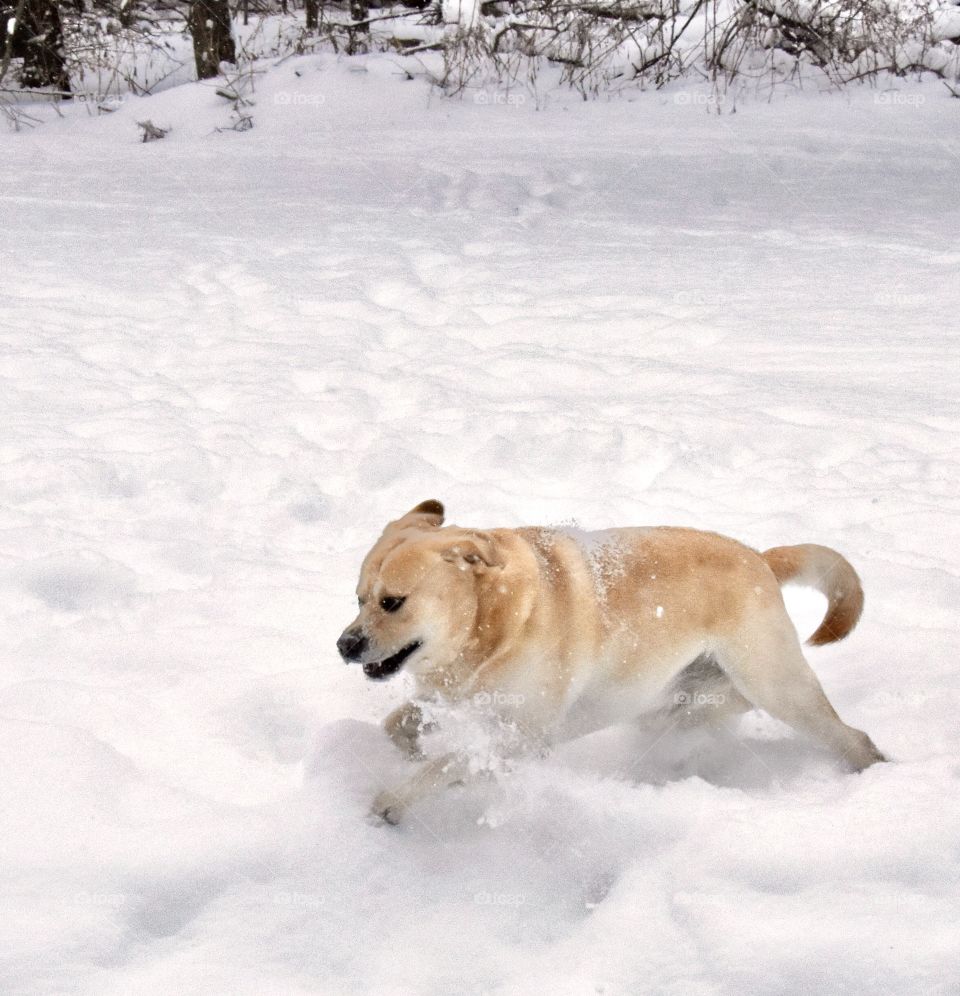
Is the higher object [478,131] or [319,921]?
[478,131]

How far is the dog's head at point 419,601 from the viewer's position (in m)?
2.62

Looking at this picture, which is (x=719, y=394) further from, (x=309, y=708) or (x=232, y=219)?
(x=232, y=219)

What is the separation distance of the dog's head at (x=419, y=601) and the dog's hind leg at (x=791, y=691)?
750 millimetres

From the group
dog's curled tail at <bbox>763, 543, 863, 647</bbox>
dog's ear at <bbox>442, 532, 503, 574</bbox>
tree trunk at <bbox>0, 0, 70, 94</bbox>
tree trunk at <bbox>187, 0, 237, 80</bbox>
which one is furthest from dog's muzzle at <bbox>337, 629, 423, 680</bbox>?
tree trunk at <bbox>0, 0, 70, 94</bbox>

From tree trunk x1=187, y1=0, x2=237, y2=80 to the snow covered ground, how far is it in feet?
8.36

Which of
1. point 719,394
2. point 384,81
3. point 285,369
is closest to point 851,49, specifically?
point 384,81

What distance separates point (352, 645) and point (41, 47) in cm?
Result: 1191

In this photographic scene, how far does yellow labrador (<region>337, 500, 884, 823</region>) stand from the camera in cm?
265

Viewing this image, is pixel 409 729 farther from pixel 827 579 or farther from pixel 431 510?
pixel 827 579

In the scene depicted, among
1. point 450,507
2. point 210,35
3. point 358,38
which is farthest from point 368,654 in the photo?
point 358,38

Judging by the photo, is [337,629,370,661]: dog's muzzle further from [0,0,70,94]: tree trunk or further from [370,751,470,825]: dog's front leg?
[0,0,70,94]: tree trunk

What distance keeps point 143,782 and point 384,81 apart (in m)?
10.7

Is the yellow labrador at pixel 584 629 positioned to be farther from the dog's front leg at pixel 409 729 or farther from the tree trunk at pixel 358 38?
the tree trunk at pixel 358 38

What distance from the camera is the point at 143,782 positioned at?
2.61 m
